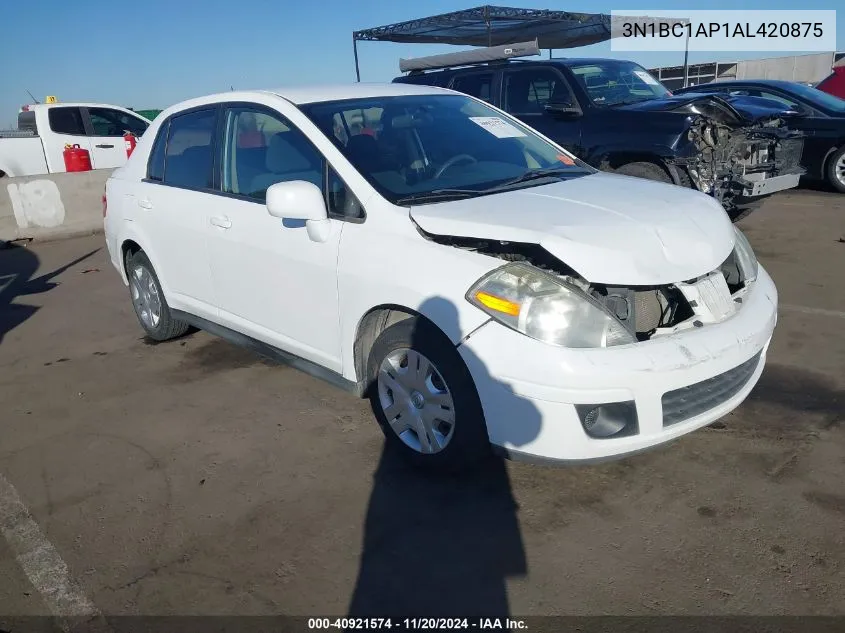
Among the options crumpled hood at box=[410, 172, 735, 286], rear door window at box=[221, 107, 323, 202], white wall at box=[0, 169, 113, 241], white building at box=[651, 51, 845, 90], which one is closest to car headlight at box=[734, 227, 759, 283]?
crumpled hood at box=[410, 172, 735, 286]

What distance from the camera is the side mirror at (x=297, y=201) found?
3.20m

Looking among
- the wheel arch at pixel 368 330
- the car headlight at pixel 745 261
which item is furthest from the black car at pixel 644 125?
the wheel arch at pixel 368 330

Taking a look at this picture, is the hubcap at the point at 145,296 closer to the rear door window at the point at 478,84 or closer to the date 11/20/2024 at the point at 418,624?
the date 11/20/2024 at the point at 418,624

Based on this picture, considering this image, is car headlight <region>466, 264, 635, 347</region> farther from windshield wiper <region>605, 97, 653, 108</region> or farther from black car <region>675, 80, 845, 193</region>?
black car <region>675, 80, 845, 193</region>

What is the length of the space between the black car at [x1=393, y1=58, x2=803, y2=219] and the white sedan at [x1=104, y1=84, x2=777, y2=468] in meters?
3.10

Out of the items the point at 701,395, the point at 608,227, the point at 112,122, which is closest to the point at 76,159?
the point at 112,122

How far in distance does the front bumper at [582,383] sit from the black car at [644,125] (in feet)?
14.8

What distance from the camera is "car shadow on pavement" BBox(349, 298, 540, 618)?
2.46 m

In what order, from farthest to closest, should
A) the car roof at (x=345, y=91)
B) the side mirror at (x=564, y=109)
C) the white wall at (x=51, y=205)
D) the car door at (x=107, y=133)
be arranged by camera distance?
the car door at (x=107, y=133), the white wall at (x=51, y=205), the side mirror at (x=564, y=109), the car roof at (x=345, y=91)

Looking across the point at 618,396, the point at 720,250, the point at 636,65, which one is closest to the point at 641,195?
the point at 720,250

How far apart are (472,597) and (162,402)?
2.53m

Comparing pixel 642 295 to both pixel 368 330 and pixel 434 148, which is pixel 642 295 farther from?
pixel 434 148

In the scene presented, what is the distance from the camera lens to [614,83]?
781 centimetres

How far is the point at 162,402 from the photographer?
4234 millimetres
